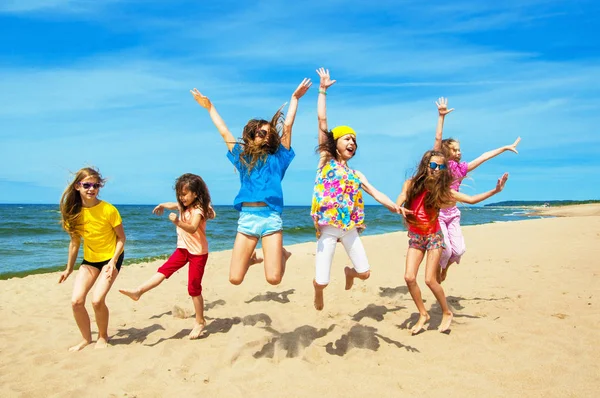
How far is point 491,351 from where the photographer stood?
508cm

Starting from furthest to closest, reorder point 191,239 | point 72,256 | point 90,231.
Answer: point 191,239, point 72,256, point 90,231

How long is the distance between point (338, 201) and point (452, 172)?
1.99 meters

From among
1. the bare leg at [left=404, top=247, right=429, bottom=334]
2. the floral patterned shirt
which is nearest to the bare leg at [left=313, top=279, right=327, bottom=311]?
the floral patterned shirt

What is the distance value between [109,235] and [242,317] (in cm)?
208

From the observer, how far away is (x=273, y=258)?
514cm

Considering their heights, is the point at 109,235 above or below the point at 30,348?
above

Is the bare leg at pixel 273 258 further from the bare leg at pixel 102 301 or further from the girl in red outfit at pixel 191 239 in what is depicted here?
the bare leg at pixel 102 301

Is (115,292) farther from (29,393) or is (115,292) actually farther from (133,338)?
(29,393)

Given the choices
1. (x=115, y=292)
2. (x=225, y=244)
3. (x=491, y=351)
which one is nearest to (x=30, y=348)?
(x=115, y=292)

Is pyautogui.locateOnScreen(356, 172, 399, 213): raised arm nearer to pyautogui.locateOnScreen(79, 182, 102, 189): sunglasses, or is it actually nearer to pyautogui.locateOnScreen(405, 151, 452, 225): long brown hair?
pyautogui.locateOnScreen(405, 151, 452, 225): long brown hair

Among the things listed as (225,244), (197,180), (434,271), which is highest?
(197,180)

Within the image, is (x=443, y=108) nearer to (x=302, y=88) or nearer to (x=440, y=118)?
(x=440, y=118)

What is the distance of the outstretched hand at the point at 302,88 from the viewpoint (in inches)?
220

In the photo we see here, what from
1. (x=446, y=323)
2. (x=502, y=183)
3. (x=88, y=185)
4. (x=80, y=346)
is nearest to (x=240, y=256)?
(x=88, y=185)
